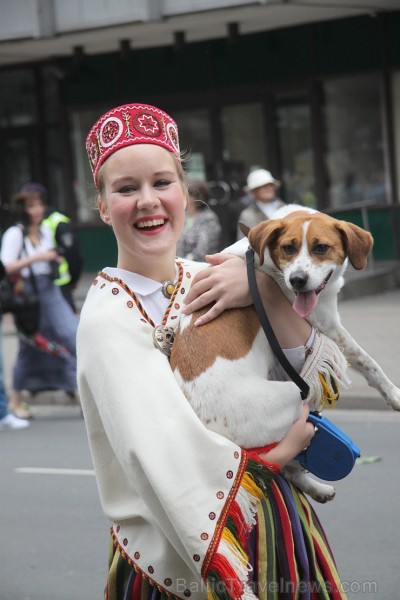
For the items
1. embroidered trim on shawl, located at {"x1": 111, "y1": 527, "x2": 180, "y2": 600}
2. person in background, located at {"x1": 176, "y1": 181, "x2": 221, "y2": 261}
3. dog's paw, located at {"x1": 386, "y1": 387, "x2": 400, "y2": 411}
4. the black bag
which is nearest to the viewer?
embroidered trim on shawl, located at {"x1": 111, "y1": 527, "x2": 180, "y2": 600}

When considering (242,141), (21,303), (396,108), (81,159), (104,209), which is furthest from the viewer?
(81,159)

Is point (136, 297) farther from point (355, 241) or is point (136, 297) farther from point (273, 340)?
point (355, 241)

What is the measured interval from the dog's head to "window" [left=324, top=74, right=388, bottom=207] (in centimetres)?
1563

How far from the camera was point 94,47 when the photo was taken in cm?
1962

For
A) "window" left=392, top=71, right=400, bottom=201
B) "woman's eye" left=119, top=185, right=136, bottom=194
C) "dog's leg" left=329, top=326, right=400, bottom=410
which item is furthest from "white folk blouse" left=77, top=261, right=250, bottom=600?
"window" left=392, top=71, right=400, bottom=201

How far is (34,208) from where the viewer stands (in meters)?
10.6

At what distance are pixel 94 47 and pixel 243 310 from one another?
17.7 meters

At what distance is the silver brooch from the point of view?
2572mm

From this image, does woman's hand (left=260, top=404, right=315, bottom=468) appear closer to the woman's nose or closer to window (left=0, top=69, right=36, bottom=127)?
the woman's nose

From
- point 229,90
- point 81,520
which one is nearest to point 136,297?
point 81,520

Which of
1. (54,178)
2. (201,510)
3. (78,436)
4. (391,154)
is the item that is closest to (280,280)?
(201,510)

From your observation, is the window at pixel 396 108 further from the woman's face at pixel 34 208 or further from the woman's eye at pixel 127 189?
the woman's eye at pixel 127 189

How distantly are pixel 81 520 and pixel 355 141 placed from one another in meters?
12.6

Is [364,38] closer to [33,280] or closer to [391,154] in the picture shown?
[391,154]
